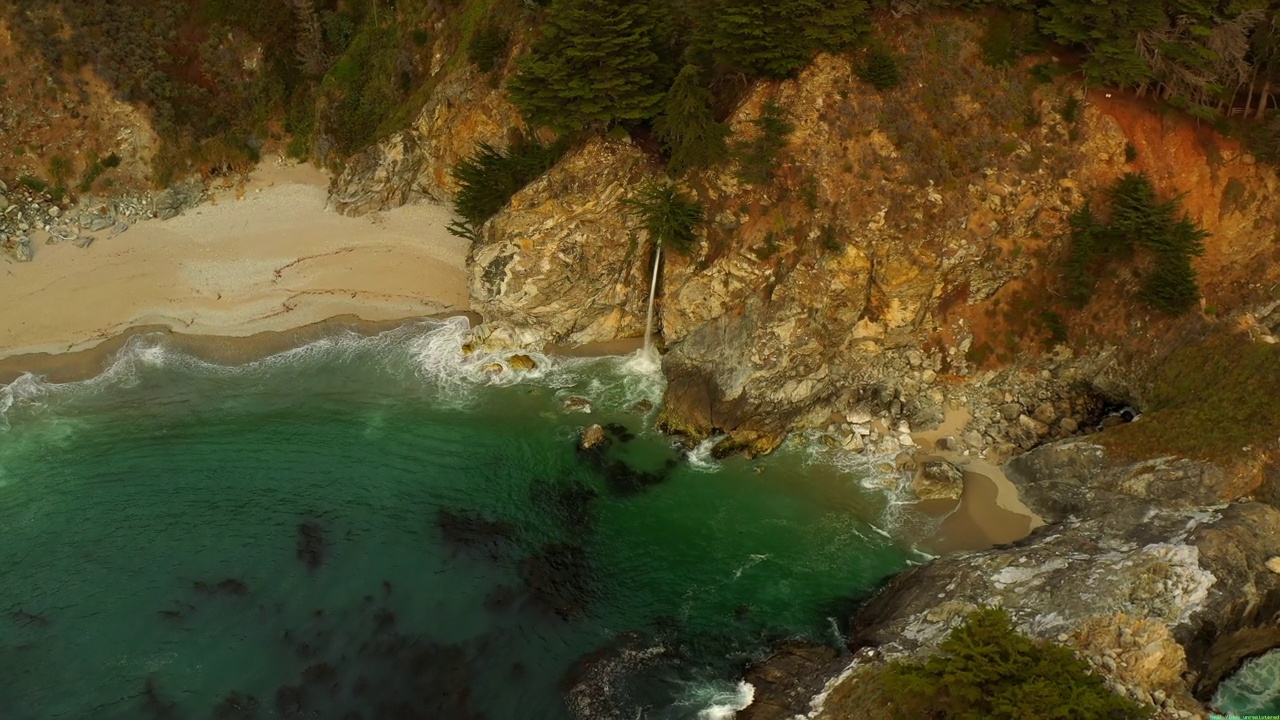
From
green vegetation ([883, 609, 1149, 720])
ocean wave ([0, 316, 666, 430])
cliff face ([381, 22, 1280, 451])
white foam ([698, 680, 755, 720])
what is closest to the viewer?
green vegetation ([883, 609, 1149, 720])

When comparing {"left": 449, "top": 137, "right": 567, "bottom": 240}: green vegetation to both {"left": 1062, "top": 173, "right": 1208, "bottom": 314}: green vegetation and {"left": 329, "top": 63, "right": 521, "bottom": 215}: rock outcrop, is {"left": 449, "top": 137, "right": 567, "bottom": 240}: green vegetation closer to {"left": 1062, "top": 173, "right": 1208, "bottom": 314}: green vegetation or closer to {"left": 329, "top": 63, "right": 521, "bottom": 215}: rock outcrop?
{"left": 329, "top": 63, "right": 521, "bottom": 215}: rock outcrop

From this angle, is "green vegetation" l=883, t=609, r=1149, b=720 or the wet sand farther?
the wet sand

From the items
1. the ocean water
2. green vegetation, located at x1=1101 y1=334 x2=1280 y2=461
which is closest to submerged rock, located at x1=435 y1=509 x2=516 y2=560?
the ocean water

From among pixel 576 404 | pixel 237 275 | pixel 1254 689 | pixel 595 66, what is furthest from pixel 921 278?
pixel 237 275

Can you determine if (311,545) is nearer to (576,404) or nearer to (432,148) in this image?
(576,404)

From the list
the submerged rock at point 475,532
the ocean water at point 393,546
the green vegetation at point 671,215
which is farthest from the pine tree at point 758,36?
the submerged rock at point 475,532

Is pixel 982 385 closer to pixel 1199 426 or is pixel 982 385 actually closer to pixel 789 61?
pixel 1199 426
